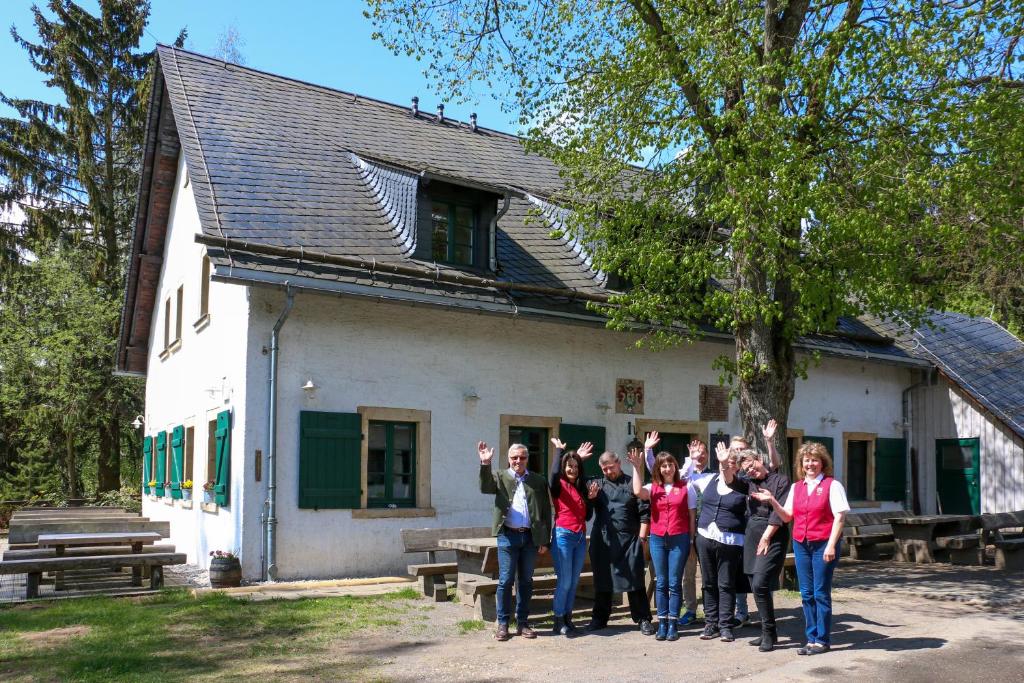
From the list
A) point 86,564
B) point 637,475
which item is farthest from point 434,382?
point 637,475

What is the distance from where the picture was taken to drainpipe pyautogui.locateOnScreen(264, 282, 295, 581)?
1162 cm

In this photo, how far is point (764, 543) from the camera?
7301 millimetres

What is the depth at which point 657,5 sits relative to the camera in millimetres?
11578

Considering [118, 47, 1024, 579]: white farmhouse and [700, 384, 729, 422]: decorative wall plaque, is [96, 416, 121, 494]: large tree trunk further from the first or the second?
[700, 384, 729, 422]: decorative wall plaque

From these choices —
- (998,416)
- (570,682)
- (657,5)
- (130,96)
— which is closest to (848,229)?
(657,5)

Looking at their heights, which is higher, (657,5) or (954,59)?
(657,5)

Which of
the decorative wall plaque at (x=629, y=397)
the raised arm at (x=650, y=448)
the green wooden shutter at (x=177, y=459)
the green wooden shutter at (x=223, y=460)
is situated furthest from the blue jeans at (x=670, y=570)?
the green wooden shutter at (x=177, y=459)

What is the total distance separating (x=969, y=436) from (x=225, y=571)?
14277 millimetres

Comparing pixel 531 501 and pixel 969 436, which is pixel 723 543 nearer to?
pixel 531 501

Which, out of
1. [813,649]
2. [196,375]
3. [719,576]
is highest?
[196,375]

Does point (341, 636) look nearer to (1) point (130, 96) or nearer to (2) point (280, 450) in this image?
(2) point (280, 450)

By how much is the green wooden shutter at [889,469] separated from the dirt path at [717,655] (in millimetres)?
10114

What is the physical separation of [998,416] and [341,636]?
14609 millimetres

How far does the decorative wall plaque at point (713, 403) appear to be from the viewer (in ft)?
52.1
